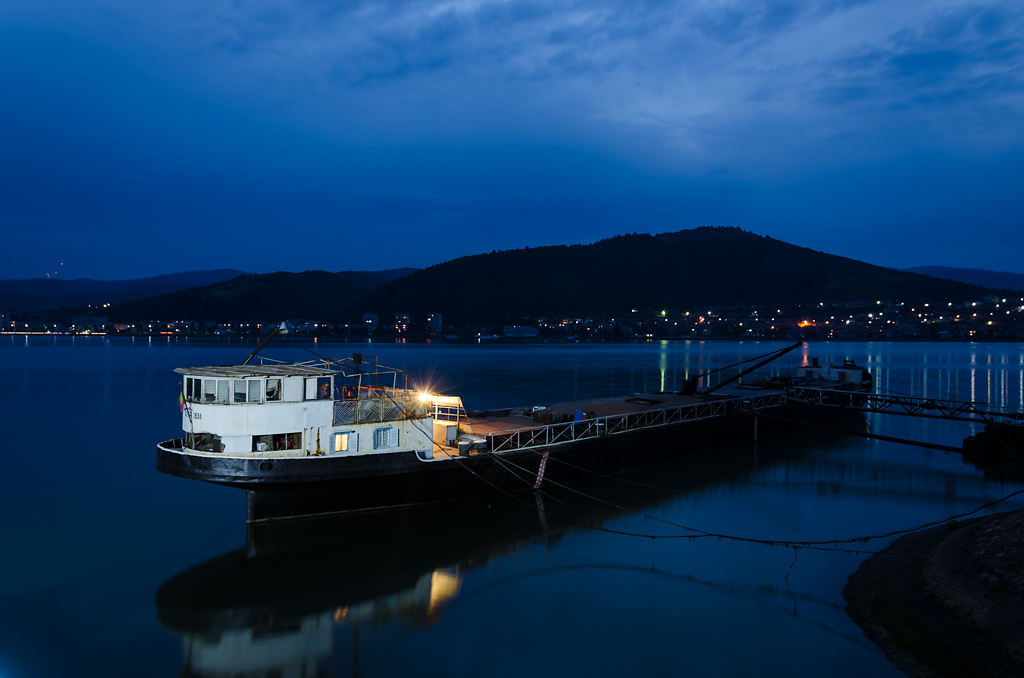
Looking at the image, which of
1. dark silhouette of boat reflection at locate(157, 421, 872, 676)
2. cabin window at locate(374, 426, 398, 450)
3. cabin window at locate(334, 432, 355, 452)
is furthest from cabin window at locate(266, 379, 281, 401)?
dark silhouette of boat reflection at locate(157, 421, 872, 676)

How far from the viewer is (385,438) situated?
975 inches

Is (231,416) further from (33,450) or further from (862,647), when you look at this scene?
(33,450)

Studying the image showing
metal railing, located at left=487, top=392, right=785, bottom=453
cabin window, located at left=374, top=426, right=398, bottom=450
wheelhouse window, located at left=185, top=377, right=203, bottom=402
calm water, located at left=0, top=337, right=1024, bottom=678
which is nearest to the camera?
calm water, located at left=0, top=337, right=1024, bottom=678

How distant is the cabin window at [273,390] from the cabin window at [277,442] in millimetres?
1352

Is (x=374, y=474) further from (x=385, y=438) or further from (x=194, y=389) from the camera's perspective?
(x=194, y=389)

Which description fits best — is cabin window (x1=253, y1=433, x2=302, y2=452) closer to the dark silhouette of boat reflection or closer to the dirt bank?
the dark silhouette of boat reflection

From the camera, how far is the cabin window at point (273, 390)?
880 inches

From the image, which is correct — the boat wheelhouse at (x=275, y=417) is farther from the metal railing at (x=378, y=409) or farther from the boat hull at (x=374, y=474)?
the boat hull at (x=374, y=474)

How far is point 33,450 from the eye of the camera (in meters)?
41.0

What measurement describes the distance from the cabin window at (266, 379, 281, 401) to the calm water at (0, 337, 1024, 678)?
5.05 meters

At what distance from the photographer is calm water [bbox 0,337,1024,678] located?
15.2m

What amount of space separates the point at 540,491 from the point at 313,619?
13756mm

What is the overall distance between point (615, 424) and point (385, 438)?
13409mm

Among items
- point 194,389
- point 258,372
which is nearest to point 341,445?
point 258,372
